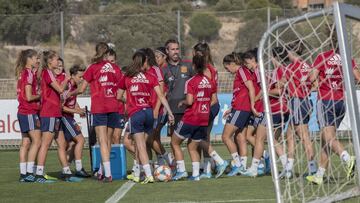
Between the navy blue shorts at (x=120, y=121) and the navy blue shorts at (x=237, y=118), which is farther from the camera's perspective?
the navy blue shorts at (x=237, y=118)

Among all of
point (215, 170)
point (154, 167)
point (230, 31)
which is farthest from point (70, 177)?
point (230, 31)

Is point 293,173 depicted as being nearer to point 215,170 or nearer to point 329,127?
point 329,127

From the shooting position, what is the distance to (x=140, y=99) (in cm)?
1355

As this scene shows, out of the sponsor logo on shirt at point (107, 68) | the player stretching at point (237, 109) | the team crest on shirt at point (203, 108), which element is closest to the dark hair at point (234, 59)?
the player stretching at point (237, 109)

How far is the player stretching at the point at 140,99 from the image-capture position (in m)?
13.5

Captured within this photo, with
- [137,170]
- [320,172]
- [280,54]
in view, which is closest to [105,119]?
[137,170]

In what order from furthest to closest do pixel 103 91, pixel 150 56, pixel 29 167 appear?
pixel 29 167, pixel 103 91, pixel 150 56

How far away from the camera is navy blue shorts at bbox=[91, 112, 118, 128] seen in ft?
45.9

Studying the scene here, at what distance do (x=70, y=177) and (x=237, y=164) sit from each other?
104 inches

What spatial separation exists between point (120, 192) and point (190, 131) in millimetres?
1821

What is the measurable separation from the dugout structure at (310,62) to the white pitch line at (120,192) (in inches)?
95.6

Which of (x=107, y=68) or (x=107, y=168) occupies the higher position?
(x=107, y=68)

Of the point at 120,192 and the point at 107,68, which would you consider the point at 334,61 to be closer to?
the point at 120,192

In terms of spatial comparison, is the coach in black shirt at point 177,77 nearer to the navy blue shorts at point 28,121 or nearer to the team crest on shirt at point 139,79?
the team crest on shirt at point 139,79
